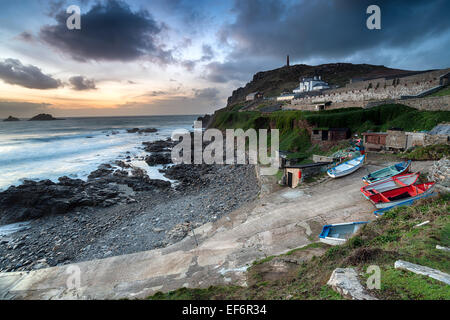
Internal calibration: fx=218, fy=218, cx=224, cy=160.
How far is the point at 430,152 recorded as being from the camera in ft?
50.9

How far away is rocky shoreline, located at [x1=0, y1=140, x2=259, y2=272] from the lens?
12430 millimetres

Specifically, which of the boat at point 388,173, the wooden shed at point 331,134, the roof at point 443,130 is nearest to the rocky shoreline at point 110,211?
the boat at point 388,173

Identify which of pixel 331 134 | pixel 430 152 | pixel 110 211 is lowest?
pixel 110 211

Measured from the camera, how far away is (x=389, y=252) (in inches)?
239

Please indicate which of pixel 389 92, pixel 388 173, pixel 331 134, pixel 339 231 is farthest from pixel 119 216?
pixel 389 92

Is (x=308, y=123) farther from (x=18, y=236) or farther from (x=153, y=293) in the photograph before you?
(x=18, y=236)

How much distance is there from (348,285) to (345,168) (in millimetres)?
13229

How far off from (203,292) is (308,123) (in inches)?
1087

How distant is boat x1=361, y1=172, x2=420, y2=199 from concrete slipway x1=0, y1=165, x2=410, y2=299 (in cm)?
63

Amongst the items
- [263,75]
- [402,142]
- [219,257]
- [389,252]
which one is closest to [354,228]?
[389,252]

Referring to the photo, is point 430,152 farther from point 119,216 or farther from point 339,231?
point 119,216

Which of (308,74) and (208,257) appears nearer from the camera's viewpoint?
(208,257)

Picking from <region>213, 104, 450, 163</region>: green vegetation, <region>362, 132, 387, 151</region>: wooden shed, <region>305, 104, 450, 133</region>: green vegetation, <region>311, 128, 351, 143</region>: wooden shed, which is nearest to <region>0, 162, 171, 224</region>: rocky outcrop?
<region>213, 104, 450, 163</region>: green vegetation

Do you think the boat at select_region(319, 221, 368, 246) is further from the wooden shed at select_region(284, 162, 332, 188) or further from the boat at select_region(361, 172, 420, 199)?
the wooden shed at select_region(284, 162, 332, 188)
